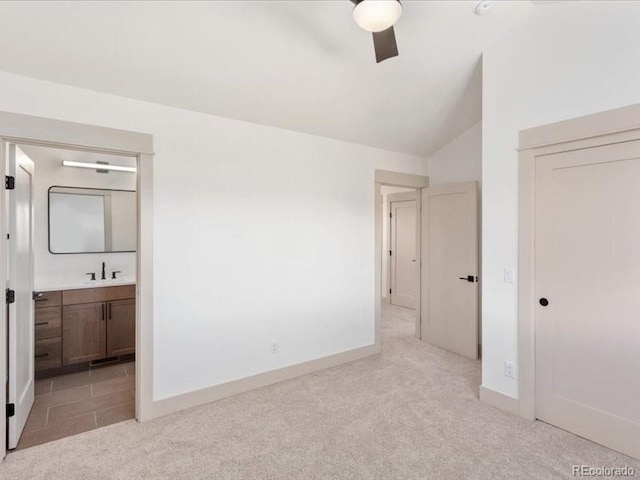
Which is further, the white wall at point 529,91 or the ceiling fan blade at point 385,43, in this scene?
the white wall at point 529,91

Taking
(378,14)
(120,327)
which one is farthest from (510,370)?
(120,327)

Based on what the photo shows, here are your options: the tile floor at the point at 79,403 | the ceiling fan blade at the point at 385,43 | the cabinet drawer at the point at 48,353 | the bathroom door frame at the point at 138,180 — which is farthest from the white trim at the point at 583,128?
the cabinet drawer at the point at 48,353

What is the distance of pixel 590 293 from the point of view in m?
2.37

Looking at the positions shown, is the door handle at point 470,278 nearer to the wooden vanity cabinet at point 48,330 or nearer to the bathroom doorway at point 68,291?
the bathroom doorway at point 68,291

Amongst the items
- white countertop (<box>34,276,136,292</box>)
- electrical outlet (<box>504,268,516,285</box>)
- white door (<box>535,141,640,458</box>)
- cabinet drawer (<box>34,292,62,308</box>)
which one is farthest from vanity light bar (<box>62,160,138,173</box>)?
Result: white door (<box>535,141,640,458</box>)

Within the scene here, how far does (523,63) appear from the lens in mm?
2654

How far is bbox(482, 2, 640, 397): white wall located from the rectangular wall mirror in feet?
13.0

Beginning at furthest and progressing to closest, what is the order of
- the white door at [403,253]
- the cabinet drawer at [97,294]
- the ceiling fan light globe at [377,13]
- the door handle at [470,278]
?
the white door at [403,253], the door handle at [470,278], the cabinet drawer at [97,294], the ceiling fan light globe at [377,13]

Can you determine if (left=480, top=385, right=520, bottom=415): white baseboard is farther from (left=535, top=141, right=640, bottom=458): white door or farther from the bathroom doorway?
the bathroom doorway

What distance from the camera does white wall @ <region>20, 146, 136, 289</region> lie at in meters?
3.82

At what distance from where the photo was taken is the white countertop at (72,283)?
11.3 feet

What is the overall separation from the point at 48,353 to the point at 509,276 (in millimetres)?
4454

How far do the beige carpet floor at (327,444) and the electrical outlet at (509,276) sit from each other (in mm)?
1060

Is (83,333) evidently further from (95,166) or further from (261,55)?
(261,55)
